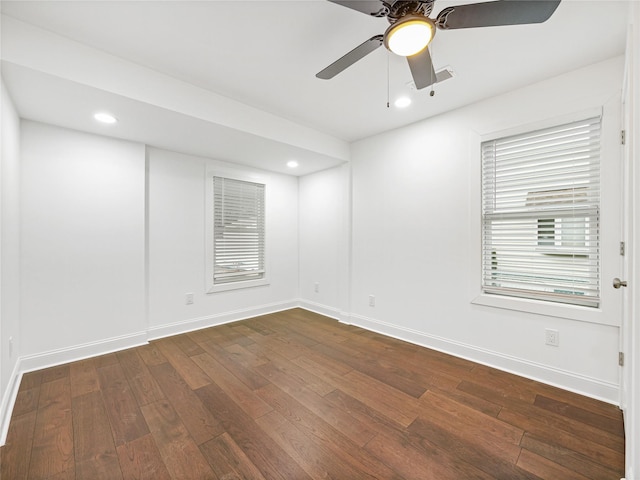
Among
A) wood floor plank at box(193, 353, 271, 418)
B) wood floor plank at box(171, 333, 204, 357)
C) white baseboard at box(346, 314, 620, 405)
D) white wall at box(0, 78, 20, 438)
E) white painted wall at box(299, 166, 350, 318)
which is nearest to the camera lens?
white wall at box(0, 78, 20, 438)

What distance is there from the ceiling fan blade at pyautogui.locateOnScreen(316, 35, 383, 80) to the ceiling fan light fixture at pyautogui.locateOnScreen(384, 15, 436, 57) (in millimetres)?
84

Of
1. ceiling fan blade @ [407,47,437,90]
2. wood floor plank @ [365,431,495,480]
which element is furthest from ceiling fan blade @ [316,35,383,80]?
wood floor plank @ [365,431,495,480]

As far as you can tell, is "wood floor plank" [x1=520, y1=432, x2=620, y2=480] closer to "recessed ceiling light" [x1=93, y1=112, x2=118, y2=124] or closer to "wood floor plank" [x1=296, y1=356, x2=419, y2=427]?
"wood floor plank" [x1=296, y1=356, x2=419, y2=427]

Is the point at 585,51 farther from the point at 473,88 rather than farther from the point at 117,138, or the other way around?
the point at 117,138

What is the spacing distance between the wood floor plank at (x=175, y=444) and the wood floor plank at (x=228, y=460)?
0.03 m

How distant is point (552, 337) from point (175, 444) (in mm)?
2914

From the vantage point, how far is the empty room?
159 cm

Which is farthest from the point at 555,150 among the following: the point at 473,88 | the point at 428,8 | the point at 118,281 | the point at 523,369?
the point at 118,281

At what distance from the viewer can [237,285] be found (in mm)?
4082

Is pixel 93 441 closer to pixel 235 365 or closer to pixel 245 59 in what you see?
pixel 235 365

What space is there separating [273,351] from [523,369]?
236 centimetres

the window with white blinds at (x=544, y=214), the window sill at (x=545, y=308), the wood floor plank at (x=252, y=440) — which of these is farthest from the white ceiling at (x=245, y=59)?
the wood floor plank at (x=252, y=440)

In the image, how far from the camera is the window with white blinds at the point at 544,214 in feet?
7.12

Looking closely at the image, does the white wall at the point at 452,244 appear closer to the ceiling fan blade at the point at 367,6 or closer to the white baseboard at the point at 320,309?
the white baseboard at the point at 320,309
